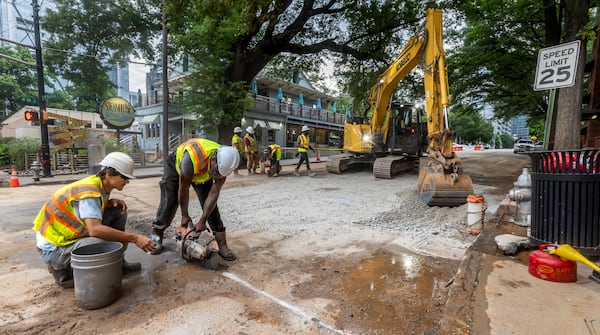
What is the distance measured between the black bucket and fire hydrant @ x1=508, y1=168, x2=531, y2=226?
4587mm

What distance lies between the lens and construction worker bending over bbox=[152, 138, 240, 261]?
3.03m

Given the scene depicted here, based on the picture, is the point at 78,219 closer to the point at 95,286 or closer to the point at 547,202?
the point at 95,286

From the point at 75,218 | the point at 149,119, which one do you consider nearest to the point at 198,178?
the point at 75,218

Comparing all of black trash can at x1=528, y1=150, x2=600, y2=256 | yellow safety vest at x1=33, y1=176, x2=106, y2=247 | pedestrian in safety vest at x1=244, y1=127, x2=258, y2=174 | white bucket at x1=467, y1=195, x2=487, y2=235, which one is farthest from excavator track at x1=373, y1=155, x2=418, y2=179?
yellow safety vest at x1=33, y1=176, x2=106, y2=247

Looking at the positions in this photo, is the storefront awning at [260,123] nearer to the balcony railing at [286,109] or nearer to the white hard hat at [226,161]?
the balcony railing at [286,109]

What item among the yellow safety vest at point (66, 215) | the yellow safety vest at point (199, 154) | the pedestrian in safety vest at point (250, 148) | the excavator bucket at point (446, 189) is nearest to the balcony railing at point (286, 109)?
the pedestrian in safety vest at point (250, 148)

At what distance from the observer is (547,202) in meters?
2.96

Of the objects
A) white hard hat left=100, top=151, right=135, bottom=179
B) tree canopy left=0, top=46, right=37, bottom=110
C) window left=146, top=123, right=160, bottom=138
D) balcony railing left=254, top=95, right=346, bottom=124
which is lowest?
white hard hat left=100, top=151, right=135, bottom=179

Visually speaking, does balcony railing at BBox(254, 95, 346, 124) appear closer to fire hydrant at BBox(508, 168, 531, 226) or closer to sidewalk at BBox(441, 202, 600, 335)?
fire hydrant at BBox(508, 168, 531, 226)

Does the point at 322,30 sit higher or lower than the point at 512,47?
higher

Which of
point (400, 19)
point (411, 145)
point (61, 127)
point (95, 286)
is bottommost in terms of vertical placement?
point (95, 286)

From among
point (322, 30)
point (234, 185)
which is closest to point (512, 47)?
point (322, 30)

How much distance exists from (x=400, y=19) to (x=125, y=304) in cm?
1407

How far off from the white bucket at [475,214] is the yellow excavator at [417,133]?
1.47m
